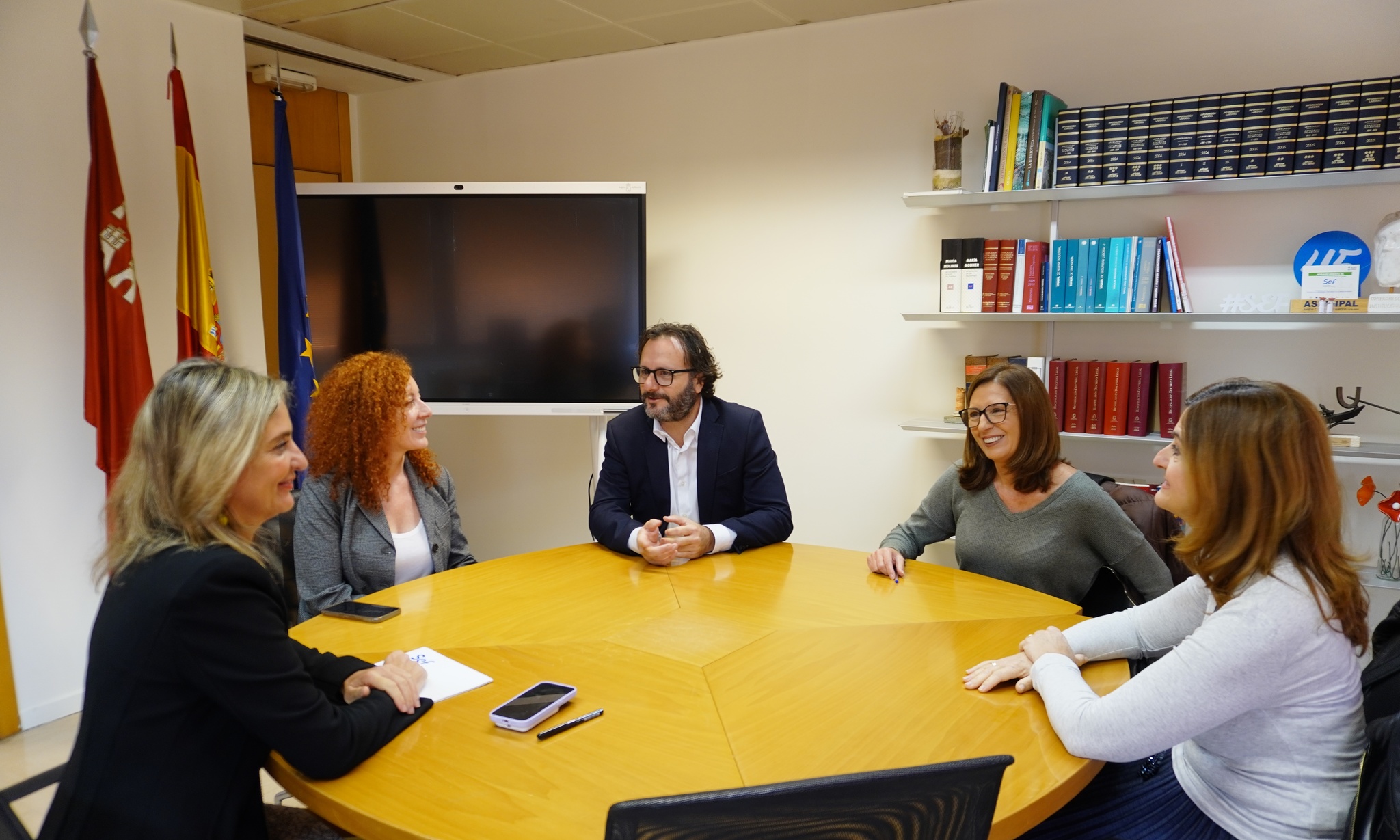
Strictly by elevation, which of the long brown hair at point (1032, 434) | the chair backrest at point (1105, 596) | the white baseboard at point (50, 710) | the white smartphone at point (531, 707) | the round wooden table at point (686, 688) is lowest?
the white baseboard at point (50, 710)

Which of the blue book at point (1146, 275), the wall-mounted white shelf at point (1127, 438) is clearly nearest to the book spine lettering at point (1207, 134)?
the blue book at point (1146, 275)

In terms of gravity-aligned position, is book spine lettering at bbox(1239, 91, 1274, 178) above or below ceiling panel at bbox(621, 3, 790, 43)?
below

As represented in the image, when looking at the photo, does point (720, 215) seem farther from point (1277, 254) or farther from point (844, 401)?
point (1277, 254)

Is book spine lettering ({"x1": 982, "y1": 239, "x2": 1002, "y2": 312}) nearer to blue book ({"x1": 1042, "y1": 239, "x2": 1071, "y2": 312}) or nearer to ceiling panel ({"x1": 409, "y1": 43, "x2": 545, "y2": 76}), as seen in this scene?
blue book ({"x1": 1042, "y1": 239, "x2": 1071, "y2": 312})

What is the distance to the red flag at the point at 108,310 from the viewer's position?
3.13 metres

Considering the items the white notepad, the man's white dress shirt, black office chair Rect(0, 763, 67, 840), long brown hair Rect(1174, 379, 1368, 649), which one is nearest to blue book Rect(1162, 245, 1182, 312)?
the man's white dress shirt

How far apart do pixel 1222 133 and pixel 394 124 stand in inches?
164

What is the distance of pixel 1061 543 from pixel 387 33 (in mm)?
3575

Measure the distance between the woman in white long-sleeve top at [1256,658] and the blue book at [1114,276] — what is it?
185 cm

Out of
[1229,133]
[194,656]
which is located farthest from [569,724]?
[1229,133]

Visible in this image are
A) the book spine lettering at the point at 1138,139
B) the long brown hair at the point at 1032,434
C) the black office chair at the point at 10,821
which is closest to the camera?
the black office chair at the point at 10,821

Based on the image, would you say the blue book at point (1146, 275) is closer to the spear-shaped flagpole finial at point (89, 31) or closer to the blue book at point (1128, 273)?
the blue book at point (1128, 273)

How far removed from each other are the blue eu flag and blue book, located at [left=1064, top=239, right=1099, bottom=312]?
323 cm

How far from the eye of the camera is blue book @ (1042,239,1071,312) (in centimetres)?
328
